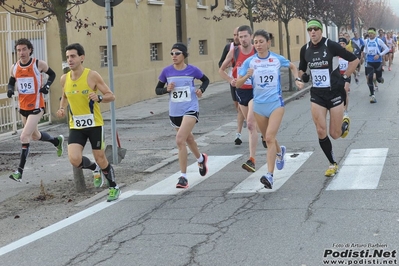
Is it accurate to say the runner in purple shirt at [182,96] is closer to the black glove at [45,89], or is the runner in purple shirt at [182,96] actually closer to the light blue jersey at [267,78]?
the light blue jersey at [267,78]

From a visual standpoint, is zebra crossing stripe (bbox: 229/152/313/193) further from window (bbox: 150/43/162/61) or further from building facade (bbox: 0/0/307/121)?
window (bbox: 150/43/162/61)

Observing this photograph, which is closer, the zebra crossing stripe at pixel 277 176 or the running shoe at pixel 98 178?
the zebra crossing stripe at pixel 277 176

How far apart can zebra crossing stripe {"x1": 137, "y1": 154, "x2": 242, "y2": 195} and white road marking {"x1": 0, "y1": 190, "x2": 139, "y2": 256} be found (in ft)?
1.11

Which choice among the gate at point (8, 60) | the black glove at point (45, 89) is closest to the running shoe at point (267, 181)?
the black glove at point (45, 89)

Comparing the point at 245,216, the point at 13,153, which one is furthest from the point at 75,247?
the point at 13,153

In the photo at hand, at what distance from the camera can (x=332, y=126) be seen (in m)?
9.93

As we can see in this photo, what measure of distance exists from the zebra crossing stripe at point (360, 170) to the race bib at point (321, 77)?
1138 millimetres

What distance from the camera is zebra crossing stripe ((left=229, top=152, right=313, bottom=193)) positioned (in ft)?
30.4

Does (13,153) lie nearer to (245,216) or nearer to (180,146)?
(180,146)

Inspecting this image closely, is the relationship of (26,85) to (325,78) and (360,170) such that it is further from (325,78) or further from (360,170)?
(360,170)

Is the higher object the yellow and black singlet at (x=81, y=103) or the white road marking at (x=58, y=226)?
the yellow and black singlet at (x=81, y=103)

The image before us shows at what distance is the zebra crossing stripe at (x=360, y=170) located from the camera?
8.98m

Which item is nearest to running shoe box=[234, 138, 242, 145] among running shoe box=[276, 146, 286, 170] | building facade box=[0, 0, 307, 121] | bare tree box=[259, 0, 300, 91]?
running shoe box=[276, 146, 286, 170]

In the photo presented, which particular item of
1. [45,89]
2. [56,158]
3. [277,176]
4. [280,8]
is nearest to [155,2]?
[280,8]
